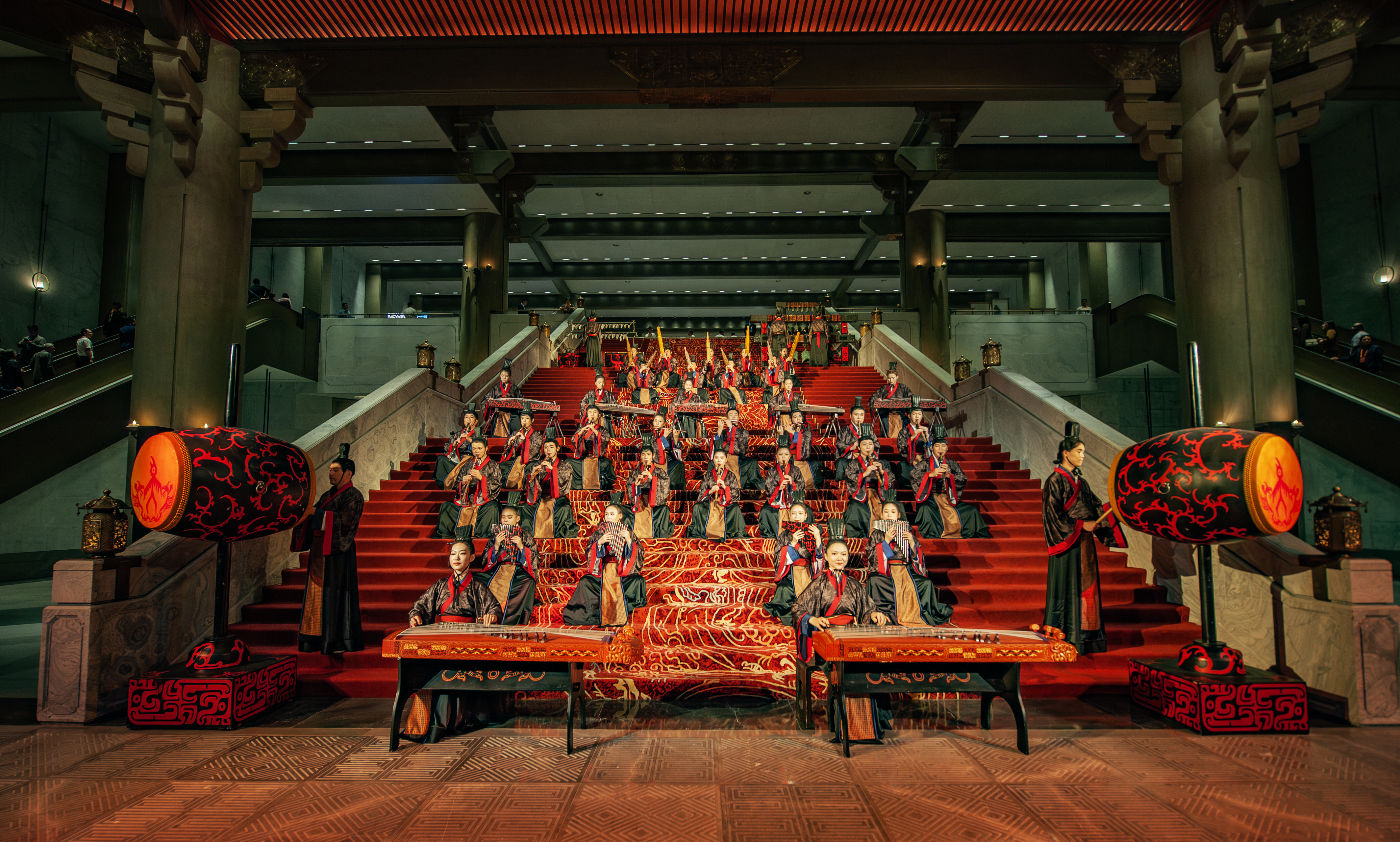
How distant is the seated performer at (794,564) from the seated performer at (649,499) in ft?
5.52

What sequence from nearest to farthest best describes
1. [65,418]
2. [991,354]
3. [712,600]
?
[712,600]
[65,418]
[991,354]

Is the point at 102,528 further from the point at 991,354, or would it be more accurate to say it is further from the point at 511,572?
the point at 991,354

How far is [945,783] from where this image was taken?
11.8ft

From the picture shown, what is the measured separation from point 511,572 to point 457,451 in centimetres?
334

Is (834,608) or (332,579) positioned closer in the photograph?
(834,608)

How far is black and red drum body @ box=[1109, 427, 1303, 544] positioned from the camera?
4.11m

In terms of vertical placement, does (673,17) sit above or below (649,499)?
above

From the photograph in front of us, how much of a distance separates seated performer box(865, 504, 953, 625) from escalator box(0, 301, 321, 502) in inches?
337

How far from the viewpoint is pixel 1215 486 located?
418 centimetres

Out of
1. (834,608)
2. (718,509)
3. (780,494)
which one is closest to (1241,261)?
(780,494)

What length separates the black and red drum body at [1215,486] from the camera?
411cm

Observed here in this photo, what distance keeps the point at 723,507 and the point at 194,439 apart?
4489mm

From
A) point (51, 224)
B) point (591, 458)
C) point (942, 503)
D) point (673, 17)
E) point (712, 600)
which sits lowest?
point (712, 600)

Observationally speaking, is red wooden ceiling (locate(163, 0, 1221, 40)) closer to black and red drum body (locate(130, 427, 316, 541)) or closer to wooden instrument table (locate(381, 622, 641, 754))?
black and red drum body (locate(130, 427, 316, 541))
